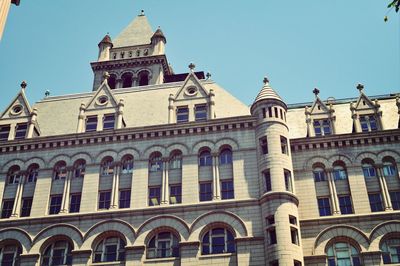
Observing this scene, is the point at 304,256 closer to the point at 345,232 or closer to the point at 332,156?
the point at 345,232

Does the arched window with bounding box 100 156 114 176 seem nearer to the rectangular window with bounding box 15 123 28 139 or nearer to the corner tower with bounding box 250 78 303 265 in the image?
the rectangular window with bounding box 15 123 28 139

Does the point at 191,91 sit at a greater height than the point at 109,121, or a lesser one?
greater

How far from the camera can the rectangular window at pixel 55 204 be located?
4228 centimetres

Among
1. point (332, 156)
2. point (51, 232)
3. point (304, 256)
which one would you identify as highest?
point (332, 156)

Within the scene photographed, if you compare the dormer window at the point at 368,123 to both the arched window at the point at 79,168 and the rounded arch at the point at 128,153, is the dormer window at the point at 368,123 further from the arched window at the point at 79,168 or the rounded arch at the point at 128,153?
the arched window at the point at 79,168

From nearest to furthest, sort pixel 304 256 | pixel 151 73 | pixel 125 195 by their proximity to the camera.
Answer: pixel 304 256 < pixel 125 195 < pixel 151 73

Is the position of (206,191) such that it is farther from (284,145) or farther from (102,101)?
(102,101)

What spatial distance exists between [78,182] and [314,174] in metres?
20.3

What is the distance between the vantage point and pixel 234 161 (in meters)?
42.3

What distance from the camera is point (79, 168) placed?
146 feet

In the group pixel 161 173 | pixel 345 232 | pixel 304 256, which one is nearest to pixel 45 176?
pixel 161 173

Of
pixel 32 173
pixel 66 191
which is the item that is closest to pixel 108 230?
pixel 66 191

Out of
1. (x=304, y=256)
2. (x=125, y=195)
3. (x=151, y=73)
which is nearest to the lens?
(x=304, y=256)

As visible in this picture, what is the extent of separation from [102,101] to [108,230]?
14207 mm
